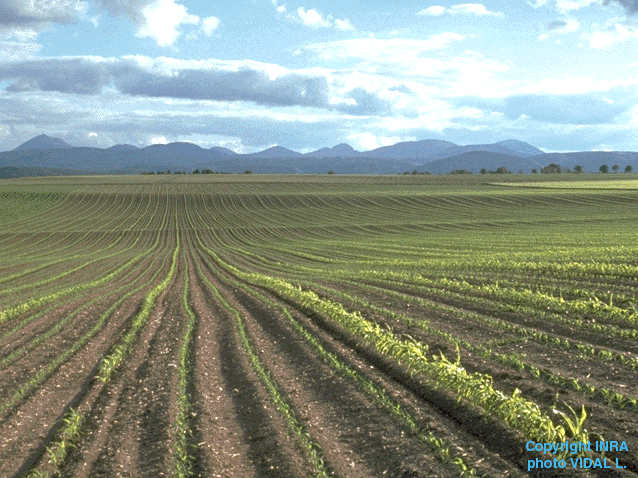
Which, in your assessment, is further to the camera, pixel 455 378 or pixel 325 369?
pixel 325 369

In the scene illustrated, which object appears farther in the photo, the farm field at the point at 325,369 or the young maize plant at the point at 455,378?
the young maize plant at the point at 455,378

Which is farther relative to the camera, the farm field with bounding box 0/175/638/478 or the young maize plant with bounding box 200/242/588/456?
the young maize plant with bounding box 200/242/588/456

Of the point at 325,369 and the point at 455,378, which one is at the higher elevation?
the point at 455,378

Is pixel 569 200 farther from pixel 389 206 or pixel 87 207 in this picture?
pixel 87 207

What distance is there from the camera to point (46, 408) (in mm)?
10133

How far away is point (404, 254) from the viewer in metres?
37.8

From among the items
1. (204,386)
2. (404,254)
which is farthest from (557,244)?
(204,386)

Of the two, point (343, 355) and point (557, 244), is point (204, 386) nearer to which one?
point (343, 355)

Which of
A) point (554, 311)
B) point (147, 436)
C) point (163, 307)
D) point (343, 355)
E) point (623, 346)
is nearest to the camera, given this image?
point (147, 436)

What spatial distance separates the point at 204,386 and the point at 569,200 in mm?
79938

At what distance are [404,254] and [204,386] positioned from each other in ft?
91.2

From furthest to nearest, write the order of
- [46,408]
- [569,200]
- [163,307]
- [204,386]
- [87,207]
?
[87,207]
[569,200]
[163,307]
[204,386]
[46,408]

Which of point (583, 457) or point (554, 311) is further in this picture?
point (554, 311)

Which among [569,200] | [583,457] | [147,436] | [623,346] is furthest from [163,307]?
[569,200]
